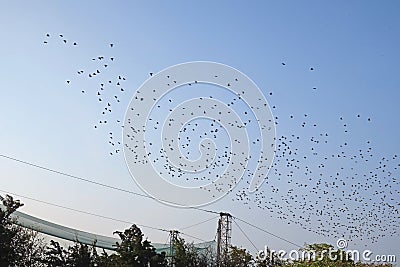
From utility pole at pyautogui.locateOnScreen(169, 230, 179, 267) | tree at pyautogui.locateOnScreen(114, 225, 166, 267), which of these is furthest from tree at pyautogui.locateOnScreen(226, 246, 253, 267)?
tree at pyautogui.locateOnScreen(114, 225, 166, 267)

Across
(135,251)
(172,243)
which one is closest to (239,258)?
(172,243)

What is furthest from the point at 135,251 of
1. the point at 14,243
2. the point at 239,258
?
the point at 239,258

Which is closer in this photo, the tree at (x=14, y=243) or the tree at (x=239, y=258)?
the tree at (x=14, y=243)

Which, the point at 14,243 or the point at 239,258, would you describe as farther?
the point at 239,258

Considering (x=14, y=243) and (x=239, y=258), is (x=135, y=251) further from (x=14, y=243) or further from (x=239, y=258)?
(x=239, y=258)

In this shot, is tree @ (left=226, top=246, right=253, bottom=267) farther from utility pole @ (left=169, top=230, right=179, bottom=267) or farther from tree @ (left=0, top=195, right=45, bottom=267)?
tree @ (left=0, top=195, right=45, bottom=267)

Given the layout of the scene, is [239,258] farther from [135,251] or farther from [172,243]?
[135,251]

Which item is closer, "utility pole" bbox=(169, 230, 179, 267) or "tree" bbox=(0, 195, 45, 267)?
"tree" bbox=(0, 195, 45, 267)

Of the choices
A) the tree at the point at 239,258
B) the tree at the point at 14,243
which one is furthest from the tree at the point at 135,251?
the tree at the point at 239,258

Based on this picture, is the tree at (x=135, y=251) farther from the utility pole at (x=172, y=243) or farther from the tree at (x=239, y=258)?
the tree at (x=239, y=258)

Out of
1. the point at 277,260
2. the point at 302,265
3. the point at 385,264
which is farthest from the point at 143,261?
the point at 277,260

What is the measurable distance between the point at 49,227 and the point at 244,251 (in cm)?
1300

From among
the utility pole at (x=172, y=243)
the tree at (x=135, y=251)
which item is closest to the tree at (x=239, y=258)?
the utility pole at (x=172, y=243)

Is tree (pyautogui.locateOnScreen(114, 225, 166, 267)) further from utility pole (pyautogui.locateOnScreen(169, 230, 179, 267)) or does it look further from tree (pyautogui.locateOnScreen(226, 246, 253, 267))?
tree (pyautogui.locateOnScreen(226, 246, 253, 267))
